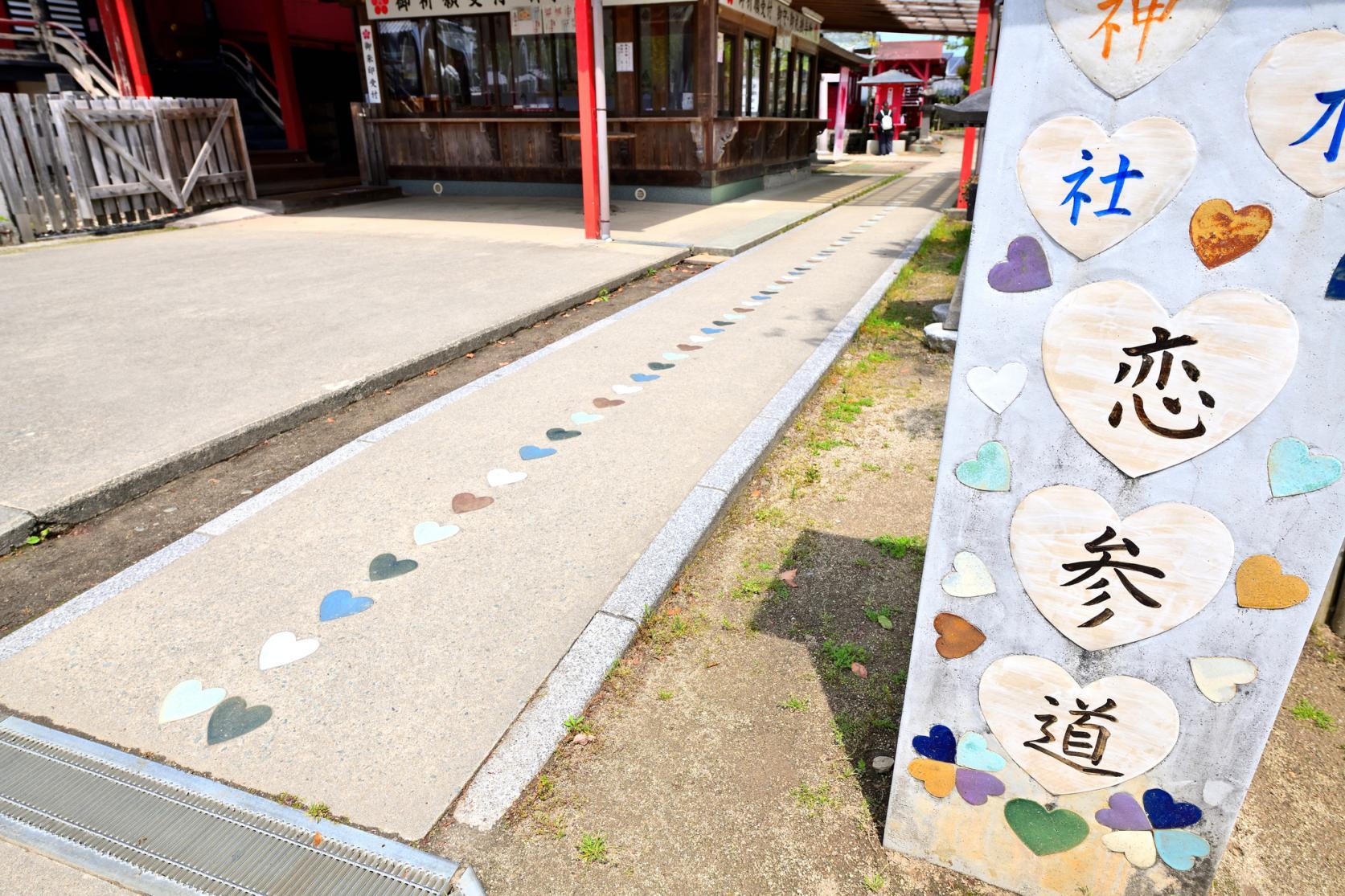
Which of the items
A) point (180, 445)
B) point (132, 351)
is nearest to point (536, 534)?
point (180, 445)

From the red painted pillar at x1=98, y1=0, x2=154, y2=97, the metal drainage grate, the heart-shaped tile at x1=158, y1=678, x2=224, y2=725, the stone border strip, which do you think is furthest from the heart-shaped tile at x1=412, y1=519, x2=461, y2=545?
the red painted pillar at x1=98, y1=0, x2=154, y2=97

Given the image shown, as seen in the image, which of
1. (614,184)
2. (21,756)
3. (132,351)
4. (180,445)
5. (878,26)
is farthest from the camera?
(878,26)

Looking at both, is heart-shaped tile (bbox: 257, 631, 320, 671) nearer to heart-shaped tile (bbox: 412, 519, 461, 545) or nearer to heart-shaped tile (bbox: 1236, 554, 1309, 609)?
heart-shaped tile (bbox: 412, 519, 461, 545)

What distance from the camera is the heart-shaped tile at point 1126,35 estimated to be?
1.23m

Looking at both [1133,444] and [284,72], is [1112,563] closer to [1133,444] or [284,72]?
[1133,444]

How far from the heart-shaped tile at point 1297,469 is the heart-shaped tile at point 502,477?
287 cm

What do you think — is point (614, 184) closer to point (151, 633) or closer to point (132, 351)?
point (132, 351)

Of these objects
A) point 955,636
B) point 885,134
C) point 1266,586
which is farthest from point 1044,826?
point 885,134

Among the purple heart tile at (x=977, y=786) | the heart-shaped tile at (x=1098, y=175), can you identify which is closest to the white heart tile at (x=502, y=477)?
the purple heart tile at (x=977, y=786)

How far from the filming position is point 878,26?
64.8 ft

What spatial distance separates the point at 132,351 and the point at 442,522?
354 cm

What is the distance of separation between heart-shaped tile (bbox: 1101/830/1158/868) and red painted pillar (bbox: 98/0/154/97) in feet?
50.6

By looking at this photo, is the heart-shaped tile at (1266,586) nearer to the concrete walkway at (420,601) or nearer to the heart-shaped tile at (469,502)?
the concrete walkway at (420,601)

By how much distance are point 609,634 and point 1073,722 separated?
142 centimetres
